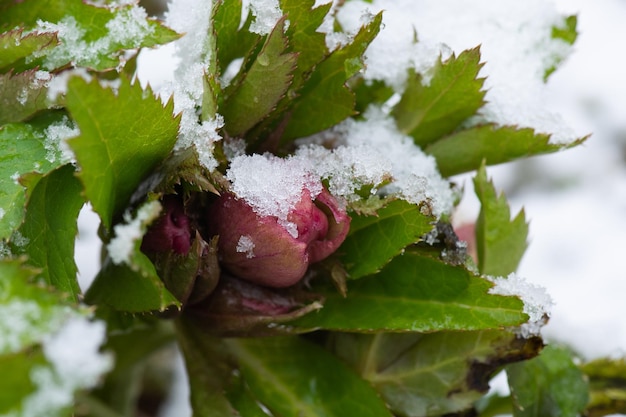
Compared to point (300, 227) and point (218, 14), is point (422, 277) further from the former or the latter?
point (218, 14)

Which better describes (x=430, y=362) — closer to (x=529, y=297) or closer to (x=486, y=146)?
(x=529, y=297)

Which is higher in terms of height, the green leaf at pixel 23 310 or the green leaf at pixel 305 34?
the green leaf at pixel 305 34

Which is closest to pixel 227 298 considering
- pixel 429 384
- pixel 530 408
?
pixel 429 384

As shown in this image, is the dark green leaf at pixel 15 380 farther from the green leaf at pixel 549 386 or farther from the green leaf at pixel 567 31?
the green leaf at pixel 567 31

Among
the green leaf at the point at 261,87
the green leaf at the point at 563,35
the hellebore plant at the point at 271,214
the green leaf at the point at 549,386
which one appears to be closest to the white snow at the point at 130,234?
the hellebore plant at the point at 271,214

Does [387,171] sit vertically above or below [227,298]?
above

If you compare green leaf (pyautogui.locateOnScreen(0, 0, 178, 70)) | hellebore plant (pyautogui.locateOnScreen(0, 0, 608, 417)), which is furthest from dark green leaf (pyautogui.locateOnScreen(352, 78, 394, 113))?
green leaf (pyautogui.locateOnScreen(0, 0, 178, 70))
